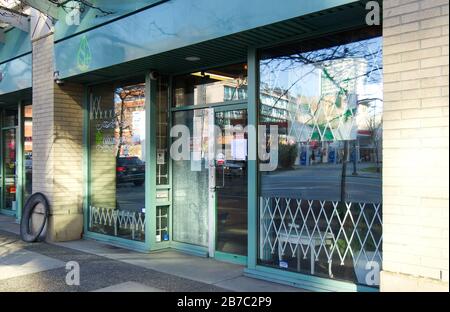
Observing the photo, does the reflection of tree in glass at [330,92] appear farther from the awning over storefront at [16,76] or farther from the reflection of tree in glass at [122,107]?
the awning over storefront at [16,76]

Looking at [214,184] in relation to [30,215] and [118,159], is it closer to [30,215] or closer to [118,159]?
[118,159]

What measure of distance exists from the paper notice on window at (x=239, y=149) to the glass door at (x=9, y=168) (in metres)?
6.93

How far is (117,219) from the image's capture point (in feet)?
24.8

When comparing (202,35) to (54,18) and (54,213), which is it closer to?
(54,18)

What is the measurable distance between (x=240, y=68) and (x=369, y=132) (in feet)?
7.18

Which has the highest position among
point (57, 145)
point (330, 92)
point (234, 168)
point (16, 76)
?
point (16, 76)

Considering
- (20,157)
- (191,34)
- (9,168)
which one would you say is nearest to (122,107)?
(191,34)

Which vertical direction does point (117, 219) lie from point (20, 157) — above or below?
below

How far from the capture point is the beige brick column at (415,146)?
3.50 meters

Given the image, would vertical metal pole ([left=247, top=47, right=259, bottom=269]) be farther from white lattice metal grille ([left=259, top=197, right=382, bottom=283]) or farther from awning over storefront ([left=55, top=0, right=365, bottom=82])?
awning over storefront ([left=55, top=0, right=365, bottom=82])

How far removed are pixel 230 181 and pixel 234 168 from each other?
Answer: 0.19m

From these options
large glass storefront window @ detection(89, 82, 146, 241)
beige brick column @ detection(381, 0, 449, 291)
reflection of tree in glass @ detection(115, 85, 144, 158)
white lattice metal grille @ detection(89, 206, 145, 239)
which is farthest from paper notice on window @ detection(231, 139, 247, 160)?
beige brick column @ detection(381, 0, 449, 291)

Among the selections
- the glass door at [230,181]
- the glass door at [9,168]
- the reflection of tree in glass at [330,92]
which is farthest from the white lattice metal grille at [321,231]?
the glass door at [9,168]

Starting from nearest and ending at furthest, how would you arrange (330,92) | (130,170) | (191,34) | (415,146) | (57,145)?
(415,146) < (330,92) < (191,34) < (130,170) < (57,145)
